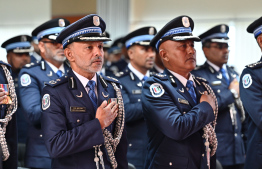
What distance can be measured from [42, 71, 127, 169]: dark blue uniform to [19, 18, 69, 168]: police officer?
0.83 m

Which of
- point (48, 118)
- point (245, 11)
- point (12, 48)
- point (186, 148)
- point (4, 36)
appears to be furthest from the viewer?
point (4, 36)

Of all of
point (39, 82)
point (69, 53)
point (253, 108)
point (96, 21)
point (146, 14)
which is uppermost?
point (96, 21)

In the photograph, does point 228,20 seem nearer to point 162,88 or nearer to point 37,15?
point 37,15

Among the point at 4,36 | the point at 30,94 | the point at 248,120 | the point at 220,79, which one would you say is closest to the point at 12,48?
the point at 30,94

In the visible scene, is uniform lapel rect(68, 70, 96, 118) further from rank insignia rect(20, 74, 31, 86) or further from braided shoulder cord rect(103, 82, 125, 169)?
rank insignia rect(20, 74, 31, 86)

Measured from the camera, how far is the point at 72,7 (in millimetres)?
10875

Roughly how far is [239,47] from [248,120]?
5.96 metres

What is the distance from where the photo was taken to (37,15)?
10.4m

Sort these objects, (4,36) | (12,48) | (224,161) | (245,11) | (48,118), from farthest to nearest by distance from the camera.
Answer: (4,36)
(245,11)
(12,48)
(224,161)
(48,118)

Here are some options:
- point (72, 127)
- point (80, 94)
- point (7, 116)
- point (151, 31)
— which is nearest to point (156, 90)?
point (80, 94)

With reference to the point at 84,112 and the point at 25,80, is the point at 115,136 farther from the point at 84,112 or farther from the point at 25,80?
the point at 25,80

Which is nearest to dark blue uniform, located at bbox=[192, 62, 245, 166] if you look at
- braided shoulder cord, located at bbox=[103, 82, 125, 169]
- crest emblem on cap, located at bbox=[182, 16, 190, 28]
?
crest emblem on cap, located at bbox=[182, 16, 190, 28]

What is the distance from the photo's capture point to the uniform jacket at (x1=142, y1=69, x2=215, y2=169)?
297cm

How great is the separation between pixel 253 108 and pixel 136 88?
1380 mm
